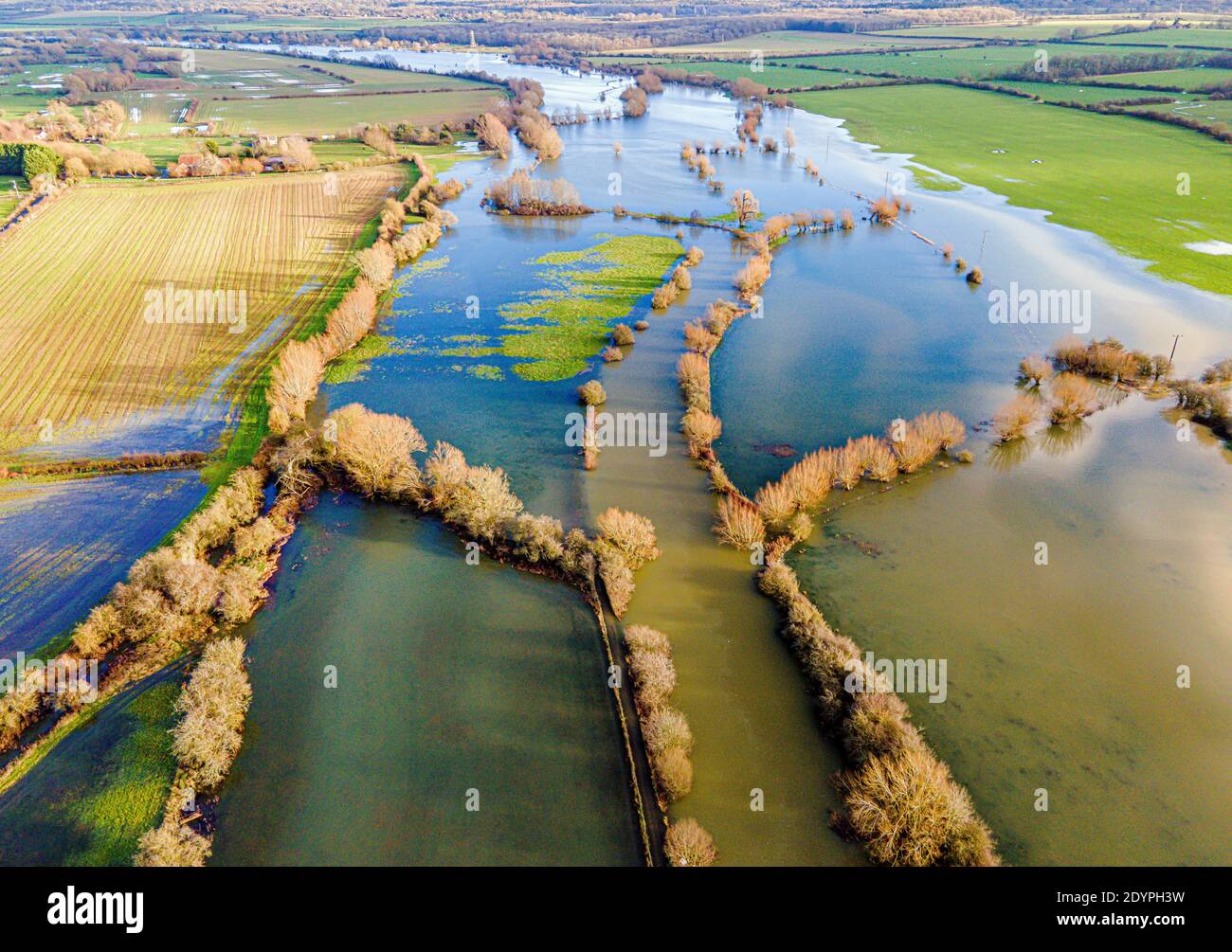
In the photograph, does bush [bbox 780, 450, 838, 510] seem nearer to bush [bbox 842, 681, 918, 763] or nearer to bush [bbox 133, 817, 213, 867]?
bush [bbox 842, 681, 918, 763]

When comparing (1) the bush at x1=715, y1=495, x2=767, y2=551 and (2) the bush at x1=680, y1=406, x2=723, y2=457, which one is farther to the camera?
(2) the bush at x1=680, y1=406, x2=723, y2=457

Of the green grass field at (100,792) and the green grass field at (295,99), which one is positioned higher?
the green grass field at (295,99)

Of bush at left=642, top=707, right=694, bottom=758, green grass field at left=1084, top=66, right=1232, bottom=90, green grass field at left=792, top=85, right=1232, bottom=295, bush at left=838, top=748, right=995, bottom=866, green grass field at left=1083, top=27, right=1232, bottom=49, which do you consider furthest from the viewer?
green grass field at left=1083, top=27, right=1232, bottom=49

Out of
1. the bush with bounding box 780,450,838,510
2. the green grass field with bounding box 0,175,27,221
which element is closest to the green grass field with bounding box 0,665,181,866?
the bush with bounding box 780,450,838,510

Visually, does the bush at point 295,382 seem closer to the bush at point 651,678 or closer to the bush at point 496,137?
the bush at point 651,678

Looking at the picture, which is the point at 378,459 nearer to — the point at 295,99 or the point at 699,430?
the point at 699,430

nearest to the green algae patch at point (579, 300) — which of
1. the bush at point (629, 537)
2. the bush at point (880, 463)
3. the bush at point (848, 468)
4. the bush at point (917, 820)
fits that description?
the bush at point (629, 537)

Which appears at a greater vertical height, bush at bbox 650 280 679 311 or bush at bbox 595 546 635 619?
bush at bbox 650 280 679 311
